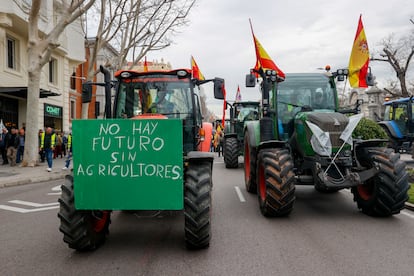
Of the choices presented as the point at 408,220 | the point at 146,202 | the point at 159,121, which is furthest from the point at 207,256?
the point at 408,220

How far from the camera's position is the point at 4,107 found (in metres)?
19.4

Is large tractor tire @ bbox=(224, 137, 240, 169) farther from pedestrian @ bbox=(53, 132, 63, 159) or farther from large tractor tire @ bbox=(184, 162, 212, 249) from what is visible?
pedestrian @ bbox=(53, 132, 63, 159)

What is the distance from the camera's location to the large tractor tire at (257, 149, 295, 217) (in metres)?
5.93

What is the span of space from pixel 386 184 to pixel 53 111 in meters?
22.0

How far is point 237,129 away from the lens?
1577 cm

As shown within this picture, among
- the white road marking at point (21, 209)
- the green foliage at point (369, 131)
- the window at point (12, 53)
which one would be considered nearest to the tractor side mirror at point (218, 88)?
the white road marking at point (21, 209)

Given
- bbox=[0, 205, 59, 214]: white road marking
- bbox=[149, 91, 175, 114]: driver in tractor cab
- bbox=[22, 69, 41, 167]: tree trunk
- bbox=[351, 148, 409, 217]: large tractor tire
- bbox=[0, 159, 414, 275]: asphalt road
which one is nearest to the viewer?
bbox=[0, 159, 414, 275]: asphalt road

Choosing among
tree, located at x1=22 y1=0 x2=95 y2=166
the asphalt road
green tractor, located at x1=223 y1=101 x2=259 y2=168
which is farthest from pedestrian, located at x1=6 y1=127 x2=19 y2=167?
the asphalt road

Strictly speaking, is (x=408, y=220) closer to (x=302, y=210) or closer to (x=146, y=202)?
(x=302, y=210)

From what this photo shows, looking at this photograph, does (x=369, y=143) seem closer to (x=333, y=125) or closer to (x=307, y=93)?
(x=333, y=125)

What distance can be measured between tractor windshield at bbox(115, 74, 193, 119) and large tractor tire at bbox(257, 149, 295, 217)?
1.75 meters

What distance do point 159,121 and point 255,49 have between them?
419 cm

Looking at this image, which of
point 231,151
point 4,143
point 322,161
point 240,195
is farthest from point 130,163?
point 4,143

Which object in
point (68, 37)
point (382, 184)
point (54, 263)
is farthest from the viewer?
point (68, 37)
